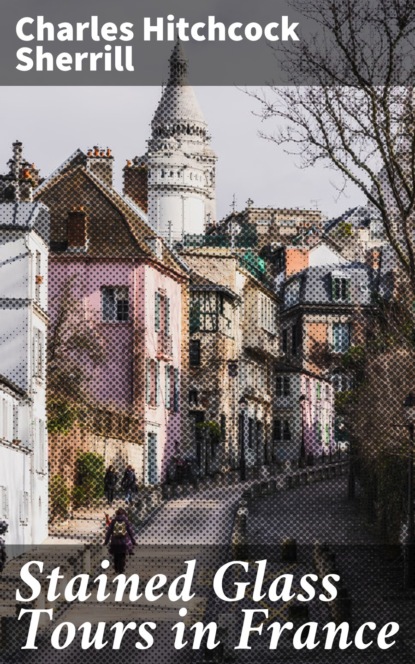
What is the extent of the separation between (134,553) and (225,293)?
138 ft

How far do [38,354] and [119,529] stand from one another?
1348 centimetres

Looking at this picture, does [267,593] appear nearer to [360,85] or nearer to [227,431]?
[360,85]

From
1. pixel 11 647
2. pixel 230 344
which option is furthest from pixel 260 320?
pixel 11 647

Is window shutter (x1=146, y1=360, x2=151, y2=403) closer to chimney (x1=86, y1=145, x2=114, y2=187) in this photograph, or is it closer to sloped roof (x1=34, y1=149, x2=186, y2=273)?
sloped roof (x1=34, y1=149, x2=186, y2=273)

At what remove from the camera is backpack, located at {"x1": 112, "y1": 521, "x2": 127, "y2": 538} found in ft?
113

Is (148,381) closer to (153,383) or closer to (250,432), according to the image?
(153,383)

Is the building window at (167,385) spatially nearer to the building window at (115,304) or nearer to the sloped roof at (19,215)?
the building window at (115,304)

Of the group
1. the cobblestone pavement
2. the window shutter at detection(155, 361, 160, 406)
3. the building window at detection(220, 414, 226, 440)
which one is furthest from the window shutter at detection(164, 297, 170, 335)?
the building window at detection(220, 414, 226, 440)

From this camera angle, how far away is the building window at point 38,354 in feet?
153

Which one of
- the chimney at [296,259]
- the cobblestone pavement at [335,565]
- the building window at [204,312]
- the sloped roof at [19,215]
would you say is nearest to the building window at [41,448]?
the sloped roof at [19,215]

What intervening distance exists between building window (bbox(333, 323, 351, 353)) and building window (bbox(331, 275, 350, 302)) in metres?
1.79

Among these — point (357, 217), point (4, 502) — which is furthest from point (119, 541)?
point (357, 217)
